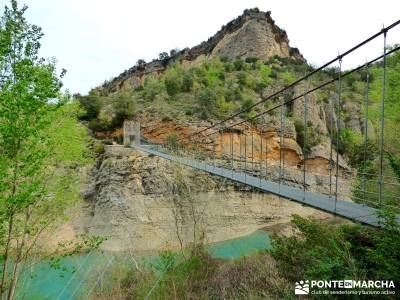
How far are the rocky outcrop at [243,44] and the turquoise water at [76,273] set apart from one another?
20.1 m

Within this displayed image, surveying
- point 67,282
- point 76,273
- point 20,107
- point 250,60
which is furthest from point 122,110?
point 20,107

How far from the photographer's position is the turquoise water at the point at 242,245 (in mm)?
11891

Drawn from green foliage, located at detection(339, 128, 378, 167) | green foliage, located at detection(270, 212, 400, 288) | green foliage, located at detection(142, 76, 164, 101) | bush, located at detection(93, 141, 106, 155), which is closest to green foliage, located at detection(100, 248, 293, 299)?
green foliage, located at detection(270, 212, 400, 288)

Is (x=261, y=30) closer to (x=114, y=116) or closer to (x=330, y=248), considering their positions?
(x=114, y=116)

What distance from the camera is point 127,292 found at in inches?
278

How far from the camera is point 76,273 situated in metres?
8.88

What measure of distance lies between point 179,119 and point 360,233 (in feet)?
45.4

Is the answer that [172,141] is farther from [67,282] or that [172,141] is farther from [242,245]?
[67,282]

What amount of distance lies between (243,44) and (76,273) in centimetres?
2594

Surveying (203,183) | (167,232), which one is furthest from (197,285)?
(203,183)

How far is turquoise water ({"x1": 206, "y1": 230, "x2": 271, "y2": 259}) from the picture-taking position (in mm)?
11891

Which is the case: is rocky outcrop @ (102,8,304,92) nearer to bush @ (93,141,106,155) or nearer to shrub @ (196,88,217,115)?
shrub @ (196,88,217,115)

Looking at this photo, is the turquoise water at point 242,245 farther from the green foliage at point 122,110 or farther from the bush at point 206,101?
the green foliage at point 122,110

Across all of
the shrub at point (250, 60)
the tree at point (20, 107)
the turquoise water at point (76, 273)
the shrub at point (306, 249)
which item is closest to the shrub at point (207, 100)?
the turquoise water at point (76, 273)
